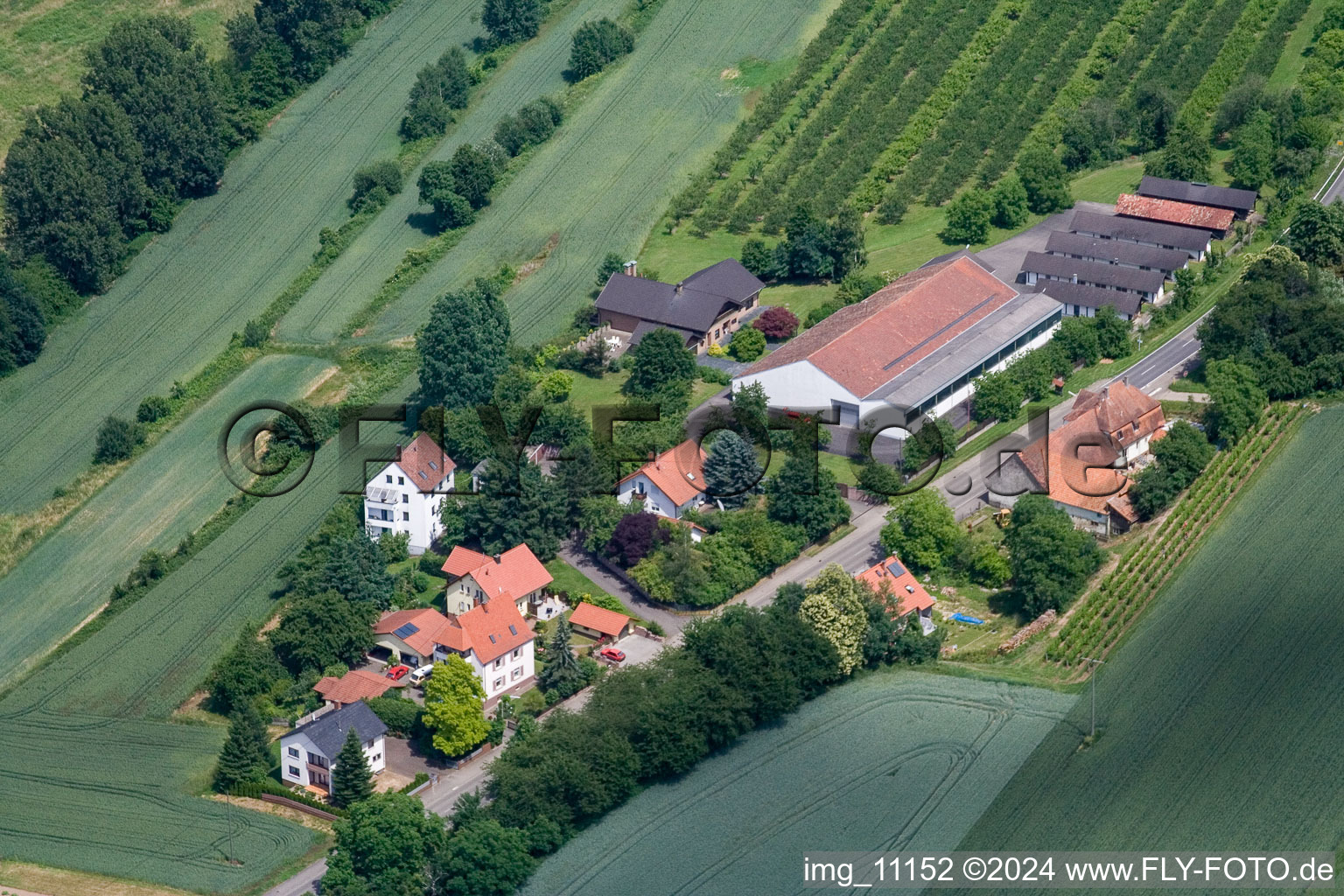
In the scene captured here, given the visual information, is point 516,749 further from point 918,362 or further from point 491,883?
point 918,362

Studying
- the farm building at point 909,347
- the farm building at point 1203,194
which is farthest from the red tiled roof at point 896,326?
the farm building at point 1203,194

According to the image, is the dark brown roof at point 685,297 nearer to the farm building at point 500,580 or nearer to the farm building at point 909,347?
the farm building at point 909,347

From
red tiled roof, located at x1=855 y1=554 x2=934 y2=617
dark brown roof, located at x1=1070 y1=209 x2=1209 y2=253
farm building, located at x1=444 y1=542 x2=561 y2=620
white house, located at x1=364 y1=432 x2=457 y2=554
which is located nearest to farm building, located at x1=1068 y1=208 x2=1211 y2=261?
dark brown roof, located at x1=1070 y1=209 x2=1209 y2=253

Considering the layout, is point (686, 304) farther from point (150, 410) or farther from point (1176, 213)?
point (1176, 213)

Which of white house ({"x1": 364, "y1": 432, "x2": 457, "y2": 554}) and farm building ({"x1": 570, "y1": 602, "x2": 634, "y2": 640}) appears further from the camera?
white house ({"x1": 364, "y1": 432, "x2": 457, "y2": 554})

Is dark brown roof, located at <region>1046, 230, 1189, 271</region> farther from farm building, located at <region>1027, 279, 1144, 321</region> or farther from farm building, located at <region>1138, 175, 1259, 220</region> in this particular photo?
farm building, located at <region>1138, 175, 1259, 220</region>

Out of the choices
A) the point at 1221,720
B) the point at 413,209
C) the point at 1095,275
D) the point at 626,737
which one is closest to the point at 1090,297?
the point at 1095,275
